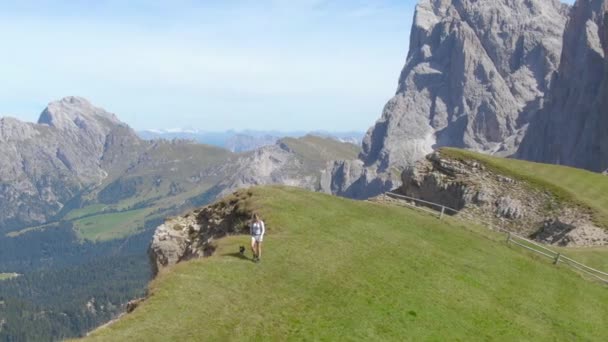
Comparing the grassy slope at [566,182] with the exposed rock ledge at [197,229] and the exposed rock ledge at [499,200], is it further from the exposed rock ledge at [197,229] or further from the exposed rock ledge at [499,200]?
the exposed rock ledge at [197,229]

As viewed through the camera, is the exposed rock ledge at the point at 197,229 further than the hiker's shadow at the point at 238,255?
Yes

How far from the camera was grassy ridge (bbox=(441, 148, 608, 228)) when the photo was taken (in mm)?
66625

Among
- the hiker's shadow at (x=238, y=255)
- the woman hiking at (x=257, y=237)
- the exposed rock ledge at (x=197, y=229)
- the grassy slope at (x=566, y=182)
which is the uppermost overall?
the grassy slope at (x=566, y=182)

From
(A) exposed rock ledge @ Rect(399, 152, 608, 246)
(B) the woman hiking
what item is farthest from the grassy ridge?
(B) the woman hiking

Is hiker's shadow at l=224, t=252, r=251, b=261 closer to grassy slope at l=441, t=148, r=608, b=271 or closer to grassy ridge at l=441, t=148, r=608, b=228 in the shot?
grassy slope at l=441, t=148, r=608, b=271

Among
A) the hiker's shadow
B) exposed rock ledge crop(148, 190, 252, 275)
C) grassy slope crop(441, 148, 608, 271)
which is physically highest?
grassy slope crop(441, 148, 608, 271)

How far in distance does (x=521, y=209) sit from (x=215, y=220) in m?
37.0

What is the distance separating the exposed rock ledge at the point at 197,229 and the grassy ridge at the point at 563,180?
34848 mm

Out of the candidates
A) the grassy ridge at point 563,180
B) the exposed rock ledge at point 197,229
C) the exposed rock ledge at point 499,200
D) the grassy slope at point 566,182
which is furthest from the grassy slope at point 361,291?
the grassy ridge at point 563,180

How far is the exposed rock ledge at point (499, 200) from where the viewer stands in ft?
211

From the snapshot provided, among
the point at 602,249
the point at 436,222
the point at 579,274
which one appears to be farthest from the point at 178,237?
the point at 602,249

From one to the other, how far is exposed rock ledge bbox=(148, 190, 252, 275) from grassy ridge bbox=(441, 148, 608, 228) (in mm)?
34848

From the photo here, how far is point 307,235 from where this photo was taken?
148ft

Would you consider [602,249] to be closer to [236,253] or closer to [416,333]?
[416,333]
